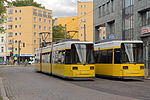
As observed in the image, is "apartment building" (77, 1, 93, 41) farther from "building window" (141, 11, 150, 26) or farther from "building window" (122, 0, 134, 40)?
"building window" (141, 11, 150, 26)

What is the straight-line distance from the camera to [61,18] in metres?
118

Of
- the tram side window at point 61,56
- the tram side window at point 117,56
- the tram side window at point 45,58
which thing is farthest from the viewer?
the tram side window at point 45,58

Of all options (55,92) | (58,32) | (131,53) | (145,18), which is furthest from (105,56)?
(58,32)

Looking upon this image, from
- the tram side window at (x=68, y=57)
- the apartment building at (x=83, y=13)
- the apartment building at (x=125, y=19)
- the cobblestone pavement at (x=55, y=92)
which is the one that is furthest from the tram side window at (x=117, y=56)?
the apartment building at (x=83, y=13)

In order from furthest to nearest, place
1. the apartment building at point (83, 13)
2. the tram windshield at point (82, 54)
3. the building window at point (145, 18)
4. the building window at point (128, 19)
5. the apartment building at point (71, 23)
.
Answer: the apartment building at point (71, 23) → the apartment building at point (83, 13) → the building window at point (128, 19) → the building window at point (145, 18) → the tram windshield at point (82, 54)

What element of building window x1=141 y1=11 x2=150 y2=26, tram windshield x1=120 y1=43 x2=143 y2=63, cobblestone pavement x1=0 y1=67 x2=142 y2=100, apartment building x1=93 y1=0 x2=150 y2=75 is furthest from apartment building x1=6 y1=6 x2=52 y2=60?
cobblestone pavement x1=0 y1=67 x2=142 y2=100

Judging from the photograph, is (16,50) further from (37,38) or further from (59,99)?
(59,99)

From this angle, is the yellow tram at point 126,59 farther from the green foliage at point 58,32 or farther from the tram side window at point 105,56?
the green foliage at point 58,32

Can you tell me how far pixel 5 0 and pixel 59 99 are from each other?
8.24 meters

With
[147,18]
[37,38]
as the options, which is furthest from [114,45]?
[37,38]

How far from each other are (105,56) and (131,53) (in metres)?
2.67

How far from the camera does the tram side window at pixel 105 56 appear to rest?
20984 millimetres

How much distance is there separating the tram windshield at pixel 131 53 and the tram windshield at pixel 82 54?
2.09m

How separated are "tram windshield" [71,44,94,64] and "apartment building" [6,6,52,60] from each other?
66.4 meters
